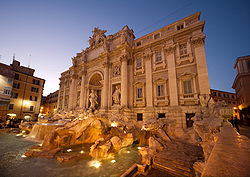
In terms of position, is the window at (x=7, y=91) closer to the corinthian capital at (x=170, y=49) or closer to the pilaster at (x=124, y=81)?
the pilaster at (x=124, y=81)

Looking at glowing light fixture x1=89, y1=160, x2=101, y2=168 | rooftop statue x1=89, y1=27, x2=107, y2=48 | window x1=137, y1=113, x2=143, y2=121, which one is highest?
rooftop statue x1=89, y1=27, x2=107, y2=48

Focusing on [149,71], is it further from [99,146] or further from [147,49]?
[99,146]

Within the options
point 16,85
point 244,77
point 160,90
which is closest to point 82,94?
point 160,90

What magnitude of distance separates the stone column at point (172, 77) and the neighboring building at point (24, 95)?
110 feet

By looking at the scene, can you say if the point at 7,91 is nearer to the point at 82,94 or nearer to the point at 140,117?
the point at 82,94

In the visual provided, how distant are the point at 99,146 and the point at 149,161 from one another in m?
3.59

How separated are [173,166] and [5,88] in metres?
34.1

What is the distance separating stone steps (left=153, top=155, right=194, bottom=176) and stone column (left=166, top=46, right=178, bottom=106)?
24.5ft

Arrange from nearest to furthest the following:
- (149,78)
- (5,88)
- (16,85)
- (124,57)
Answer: (149,78) → (124,57) → (5,88) → (16,85)

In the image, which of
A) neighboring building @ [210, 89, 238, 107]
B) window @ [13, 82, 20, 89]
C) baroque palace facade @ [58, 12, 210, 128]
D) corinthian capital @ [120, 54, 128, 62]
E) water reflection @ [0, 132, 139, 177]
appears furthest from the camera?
neighboring building @ [210, 89, 238, 107]

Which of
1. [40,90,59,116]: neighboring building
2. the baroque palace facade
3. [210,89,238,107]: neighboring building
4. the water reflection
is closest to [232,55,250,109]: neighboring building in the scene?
[210,89,238,107]: neighboring building

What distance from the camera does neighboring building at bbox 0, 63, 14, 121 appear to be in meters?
23.5

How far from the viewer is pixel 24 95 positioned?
92.3 ft

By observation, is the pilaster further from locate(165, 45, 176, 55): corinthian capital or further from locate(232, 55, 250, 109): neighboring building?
locate(232, 55, 250, 109): neighboring building
